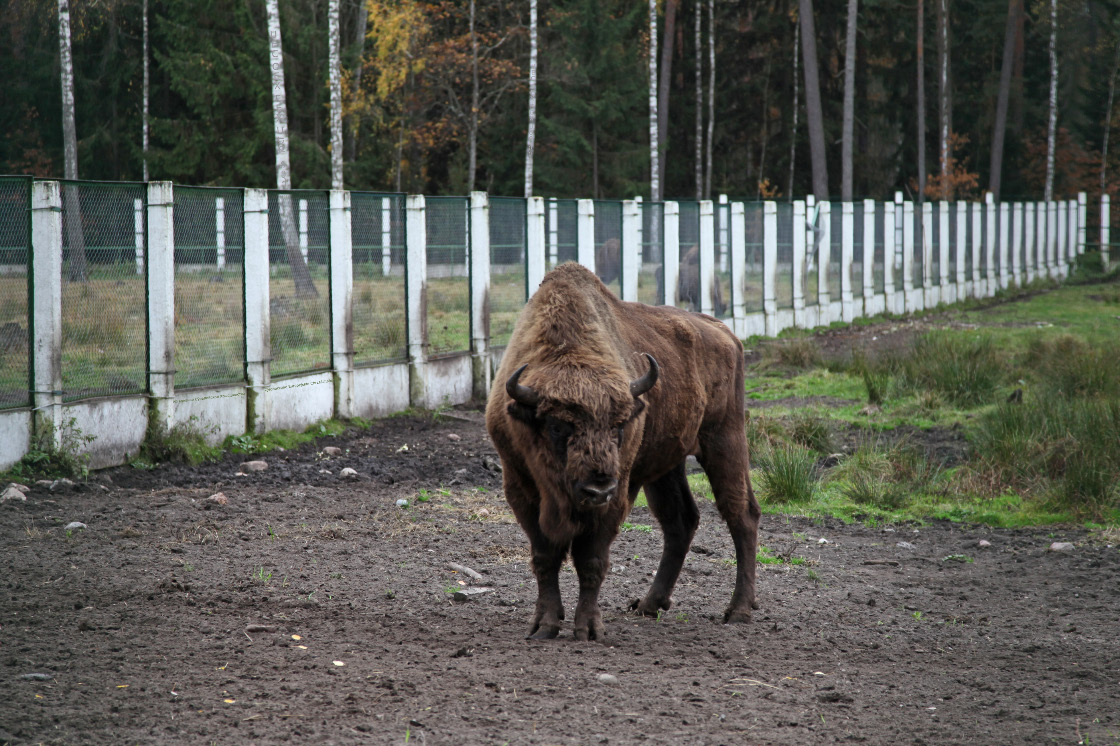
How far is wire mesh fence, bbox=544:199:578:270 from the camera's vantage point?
1603cm

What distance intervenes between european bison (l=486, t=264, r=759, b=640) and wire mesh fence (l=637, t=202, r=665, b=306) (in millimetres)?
12284

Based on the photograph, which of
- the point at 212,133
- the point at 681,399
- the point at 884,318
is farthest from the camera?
the point at 212,133

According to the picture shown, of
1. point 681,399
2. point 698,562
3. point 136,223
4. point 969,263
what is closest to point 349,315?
point 136,223

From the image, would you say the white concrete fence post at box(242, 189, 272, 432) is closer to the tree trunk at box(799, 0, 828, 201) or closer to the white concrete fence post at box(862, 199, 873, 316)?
the white concrete fence post at box(862, 199, 873, 316)

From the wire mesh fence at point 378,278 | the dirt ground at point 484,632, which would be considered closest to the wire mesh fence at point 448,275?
the wire mesh fence at point 378,278

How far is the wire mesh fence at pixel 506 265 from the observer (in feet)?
48.1

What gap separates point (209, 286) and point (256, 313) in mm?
556

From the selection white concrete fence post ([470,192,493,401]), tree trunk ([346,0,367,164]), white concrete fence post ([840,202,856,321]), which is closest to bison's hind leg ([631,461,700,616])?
white concrete fence post ([470,192,493,401])

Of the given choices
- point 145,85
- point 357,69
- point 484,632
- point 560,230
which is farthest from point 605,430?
point 145,85

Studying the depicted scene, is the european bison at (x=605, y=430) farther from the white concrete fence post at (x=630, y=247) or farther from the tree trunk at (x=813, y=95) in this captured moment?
the tree trunk at (x=813, y=95)

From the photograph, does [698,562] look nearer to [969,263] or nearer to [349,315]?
[349,315]

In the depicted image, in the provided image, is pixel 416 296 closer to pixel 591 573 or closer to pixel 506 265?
pixel 506 265

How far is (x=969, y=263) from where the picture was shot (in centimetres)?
3469

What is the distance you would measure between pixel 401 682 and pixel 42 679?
1446 mm
